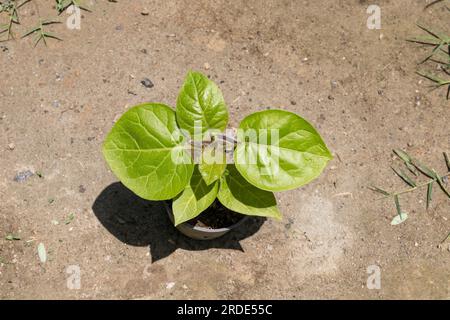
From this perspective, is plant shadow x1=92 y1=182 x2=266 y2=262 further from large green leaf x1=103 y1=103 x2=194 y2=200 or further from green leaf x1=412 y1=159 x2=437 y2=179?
green leaf x1=412 y1=159 x2=437 y2=179

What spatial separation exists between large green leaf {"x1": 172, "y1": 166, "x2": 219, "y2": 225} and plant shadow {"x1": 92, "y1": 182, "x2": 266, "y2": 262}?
0.66m

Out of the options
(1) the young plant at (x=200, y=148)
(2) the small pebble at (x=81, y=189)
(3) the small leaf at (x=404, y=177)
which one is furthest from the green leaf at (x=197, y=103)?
(3) the small leaf at (x=404, y=177)

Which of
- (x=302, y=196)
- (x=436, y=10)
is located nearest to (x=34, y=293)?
(x=302, y=196)

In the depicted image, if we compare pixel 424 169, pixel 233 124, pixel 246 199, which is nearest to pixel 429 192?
pixel 424 169

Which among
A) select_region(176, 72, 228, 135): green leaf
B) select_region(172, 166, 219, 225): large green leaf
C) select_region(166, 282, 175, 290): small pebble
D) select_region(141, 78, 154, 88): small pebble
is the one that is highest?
select_region(176, 72, 228, 135): green leaf

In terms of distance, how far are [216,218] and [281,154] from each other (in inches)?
26.4

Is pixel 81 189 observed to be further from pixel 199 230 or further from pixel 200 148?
pixel 200 148

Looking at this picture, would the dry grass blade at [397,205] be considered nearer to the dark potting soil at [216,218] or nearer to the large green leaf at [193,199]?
the dark potting soil at [216,218]

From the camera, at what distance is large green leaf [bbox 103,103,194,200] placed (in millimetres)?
2174

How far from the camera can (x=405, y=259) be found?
296 cm

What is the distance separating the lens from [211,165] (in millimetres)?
2191

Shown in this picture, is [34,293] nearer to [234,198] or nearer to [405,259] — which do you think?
[234,198]

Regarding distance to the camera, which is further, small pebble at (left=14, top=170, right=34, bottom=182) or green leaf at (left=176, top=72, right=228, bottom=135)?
small pebble at (left=14, top=170, right=34, bottom=182)

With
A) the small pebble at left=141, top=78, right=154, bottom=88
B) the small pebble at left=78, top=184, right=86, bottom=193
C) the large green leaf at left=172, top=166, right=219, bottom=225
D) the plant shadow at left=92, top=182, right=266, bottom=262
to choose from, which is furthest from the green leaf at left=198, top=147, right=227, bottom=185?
the small pebble at left=141, top=78, right=154, bottom=88
